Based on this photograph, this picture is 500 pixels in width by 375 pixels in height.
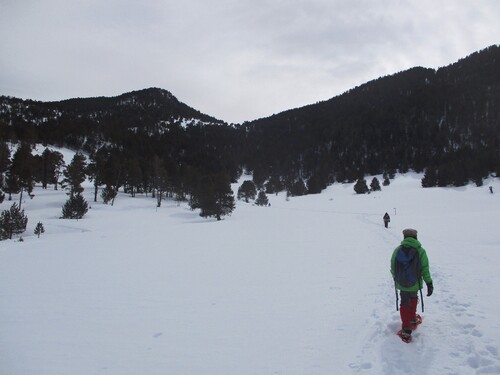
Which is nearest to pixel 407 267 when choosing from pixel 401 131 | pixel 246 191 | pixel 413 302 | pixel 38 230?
pixel 413 302

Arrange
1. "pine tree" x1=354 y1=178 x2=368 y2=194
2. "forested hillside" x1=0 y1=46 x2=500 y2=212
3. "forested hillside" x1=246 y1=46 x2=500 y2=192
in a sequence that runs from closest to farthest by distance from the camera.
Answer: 1. "pine tree" x1=354 y1=178 x2=368 y2=194
2. "forested hillside" x1=0 y1=46 x2=500 y2=212
3. "forested hillside" x1=246 y1=46 x2=500 y2=192

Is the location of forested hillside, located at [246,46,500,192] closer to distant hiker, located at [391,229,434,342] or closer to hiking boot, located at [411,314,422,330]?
hiking boot, located at [411,314,422,330]

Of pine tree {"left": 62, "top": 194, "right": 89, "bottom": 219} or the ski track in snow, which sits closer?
the ski track in snow

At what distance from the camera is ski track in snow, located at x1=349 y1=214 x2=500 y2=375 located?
16.4 feet

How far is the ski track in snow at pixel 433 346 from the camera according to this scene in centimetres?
500

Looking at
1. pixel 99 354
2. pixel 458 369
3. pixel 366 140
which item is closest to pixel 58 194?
pixel 99 354

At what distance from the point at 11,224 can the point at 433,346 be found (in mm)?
37636

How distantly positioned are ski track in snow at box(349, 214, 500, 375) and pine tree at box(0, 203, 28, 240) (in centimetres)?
3594

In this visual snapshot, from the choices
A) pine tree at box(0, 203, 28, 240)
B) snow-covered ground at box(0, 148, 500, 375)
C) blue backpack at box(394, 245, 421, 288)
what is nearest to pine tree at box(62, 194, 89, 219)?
pine tree at box(0, 203, 28, 240)

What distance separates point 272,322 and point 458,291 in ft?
18.5

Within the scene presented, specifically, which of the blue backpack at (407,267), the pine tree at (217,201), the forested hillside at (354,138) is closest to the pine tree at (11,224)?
the pine tree at (217,201)

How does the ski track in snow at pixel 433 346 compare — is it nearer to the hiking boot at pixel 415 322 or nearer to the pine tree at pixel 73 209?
the hiking boot at pixel 415 322

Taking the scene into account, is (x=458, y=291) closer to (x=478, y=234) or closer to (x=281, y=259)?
Answer: (x=281, y=259)

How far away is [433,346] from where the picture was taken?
5676 millimetres
